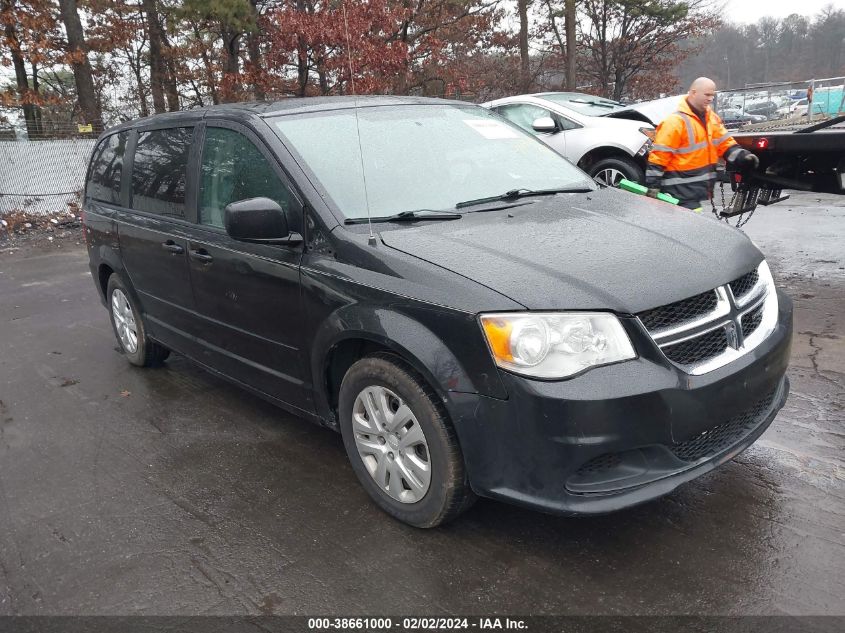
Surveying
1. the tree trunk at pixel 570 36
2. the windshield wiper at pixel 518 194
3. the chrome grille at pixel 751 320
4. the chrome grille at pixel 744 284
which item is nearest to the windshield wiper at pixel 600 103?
the windshield wiper at pixel 518 194

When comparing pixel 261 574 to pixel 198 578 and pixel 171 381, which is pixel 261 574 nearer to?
pixel 198 578

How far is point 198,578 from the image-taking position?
290 cm

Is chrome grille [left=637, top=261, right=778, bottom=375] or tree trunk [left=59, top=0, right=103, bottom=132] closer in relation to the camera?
chrome grille [left=637, top=261, right=778, bottom=375]

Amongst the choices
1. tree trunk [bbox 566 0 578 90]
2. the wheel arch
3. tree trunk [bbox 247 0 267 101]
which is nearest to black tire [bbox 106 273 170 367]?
the wheel arch

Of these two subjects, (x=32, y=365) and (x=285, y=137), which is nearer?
(x=285, y=137)

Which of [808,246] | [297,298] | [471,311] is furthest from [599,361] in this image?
[808,246]

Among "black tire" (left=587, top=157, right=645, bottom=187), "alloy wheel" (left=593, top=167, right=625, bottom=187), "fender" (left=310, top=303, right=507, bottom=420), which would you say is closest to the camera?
"fender" (left=310, top=303, right=507, bottom=420)

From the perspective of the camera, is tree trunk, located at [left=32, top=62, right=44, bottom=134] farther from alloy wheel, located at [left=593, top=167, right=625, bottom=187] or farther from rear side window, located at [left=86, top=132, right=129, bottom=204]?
alloy wheel, located at [left=593, top=167, right=625, bottom=187]

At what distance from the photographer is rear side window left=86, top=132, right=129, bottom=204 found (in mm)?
5227

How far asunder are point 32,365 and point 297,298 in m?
3.45

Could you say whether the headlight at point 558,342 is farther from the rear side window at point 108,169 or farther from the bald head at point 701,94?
the bald head at point 701,94

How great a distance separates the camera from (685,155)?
590 cm

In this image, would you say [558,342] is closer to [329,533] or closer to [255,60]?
[329,533]

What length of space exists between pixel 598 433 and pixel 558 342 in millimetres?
340
